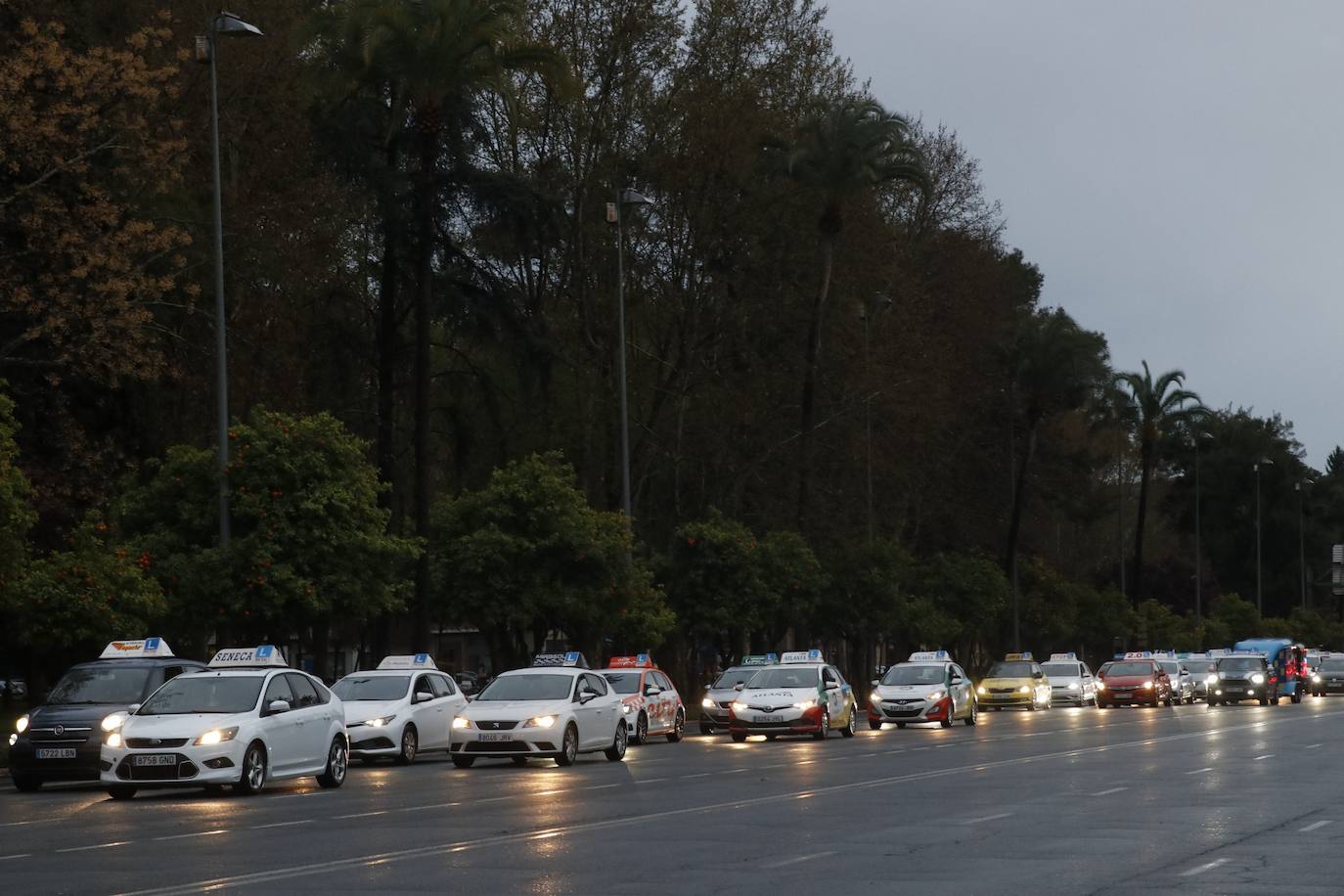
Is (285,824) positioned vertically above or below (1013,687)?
above

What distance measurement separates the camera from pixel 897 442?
64875 millimetres

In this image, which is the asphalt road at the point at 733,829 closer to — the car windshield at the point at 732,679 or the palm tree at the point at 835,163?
the car windshield at the point at 732,679

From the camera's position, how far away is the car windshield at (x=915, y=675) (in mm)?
44688

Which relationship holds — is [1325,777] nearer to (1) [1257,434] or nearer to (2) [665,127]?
(2) [665,127]

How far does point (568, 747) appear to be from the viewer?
2953 cm

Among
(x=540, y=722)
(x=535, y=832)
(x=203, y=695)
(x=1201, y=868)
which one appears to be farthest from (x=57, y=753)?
(x=1201, y=868)

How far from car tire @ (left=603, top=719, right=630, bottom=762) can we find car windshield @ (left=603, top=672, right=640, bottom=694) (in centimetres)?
523

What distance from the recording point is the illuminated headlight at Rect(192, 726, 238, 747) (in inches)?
901

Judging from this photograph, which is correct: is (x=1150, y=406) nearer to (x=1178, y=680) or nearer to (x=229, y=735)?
(x=1178, y=680)

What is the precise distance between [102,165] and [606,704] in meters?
14.7

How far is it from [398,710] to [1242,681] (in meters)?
43.7

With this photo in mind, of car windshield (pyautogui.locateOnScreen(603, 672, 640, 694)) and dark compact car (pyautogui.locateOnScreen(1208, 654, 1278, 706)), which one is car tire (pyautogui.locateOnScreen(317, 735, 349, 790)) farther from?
dark compact car (pyautogui.locateOnScreen(1208, 654, 1278, 706))

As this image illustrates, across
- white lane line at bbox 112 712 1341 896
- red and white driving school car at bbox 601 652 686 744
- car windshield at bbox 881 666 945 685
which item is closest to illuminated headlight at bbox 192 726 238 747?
white lane line at bbox 112 712 1341 896

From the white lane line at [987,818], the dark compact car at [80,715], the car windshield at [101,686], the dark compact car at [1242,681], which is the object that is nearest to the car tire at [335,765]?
the dark compact car at [80,715]
